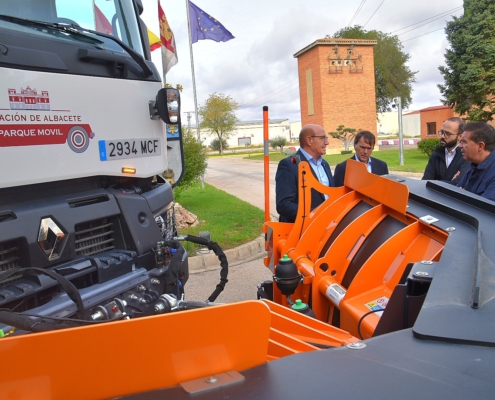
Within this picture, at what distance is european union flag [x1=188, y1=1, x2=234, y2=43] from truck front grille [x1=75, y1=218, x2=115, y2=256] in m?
14.0

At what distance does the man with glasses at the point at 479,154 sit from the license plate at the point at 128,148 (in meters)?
2.48

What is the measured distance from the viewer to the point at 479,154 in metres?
3.71

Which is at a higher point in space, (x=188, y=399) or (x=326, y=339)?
(x=188, y=399)

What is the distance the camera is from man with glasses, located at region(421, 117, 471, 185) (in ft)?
16.3

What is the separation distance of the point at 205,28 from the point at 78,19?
44.8 feet

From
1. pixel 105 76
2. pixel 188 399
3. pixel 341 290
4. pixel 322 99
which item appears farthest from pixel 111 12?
pixel 322 99

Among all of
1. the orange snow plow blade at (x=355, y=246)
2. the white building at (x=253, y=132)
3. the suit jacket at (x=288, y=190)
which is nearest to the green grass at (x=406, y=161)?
the suit jacket at (x=288, y=190)

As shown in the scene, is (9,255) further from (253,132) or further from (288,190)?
(253,132)

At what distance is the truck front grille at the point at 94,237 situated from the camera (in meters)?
2.89

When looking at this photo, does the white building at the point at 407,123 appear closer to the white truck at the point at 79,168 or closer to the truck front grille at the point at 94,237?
the white truck at the point at 79,168

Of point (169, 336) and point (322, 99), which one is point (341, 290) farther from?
A: point (322, 99)

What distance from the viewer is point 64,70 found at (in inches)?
108

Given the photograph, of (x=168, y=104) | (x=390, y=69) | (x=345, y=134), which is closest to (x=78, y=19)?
(x=168, y=104)

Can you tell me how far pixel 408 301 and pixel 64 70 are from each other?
7.48 ft
